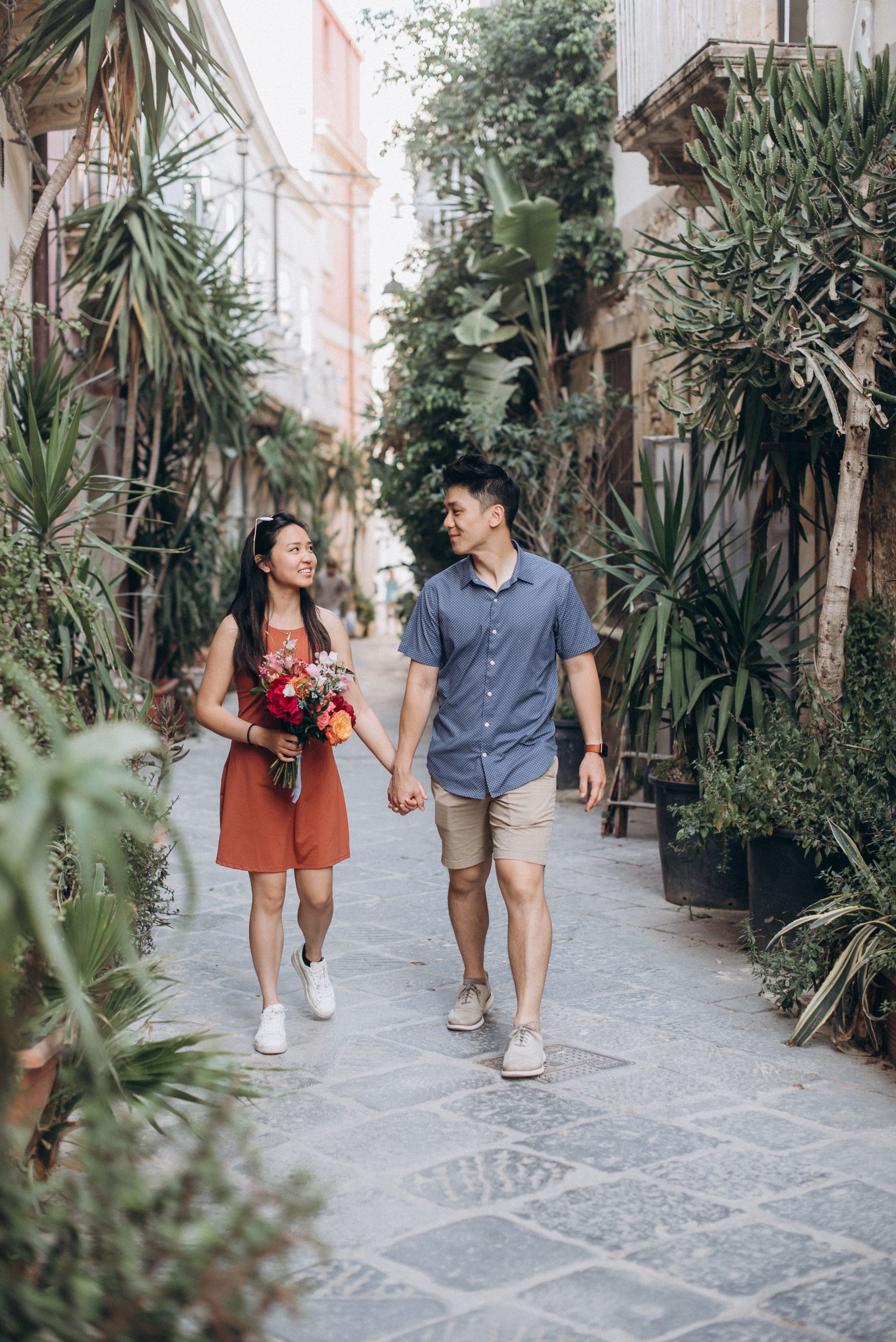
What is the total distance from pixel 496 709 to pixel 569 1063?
1.21 m

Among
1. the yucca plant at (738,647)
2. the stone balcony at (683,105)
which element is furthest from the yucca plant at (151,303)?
the yucca plant at (738,647)

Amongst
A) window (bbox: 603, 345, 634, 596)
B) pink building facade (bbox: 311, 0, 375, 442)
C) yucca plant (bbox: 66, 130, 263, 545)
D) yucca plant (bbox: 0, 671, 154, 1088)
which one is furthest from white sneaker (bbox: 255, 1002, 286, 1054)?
pink building facade (bbox: 311, 0, 375, 442)

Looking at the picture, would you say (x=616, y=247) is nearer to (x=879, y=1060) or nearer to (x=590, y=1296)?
(x=879, y=1060)

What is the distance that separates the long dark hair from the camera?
15.8 feet

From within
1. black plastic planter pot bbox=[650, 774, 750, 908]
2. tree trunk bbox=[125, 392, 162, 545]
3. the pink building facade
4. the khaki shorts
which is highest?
the pink building facade

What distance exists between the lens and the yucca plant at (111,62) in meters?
6.18

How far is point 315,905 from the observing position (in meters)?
4.88

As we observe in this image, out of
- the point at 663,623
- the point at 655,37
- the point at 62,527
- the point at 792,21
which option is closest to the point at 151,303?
the point at 655,37

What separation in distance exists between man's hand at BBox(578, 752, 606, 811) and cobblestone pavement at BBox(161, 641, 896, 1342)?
890 millimetres

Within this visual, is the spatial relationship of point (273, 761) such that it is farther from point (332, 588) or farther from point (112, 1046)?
point (332, 588)

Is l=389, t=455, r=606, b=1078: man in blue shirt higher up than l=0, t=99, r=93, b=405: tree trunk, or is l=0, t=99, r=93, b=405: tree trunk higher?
l=0, t=99, r=93, b=405: tree trunk

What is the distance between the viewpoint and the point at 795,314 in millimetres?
5633

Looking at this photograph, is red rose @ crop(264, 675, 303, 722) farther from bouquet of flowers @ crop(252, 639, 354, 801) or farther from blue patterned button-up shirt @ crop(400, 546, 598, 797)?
blue patterned button-up shirt @ crop(400, 546, 598, 797)

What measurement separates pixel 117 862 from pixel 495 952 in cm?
431
